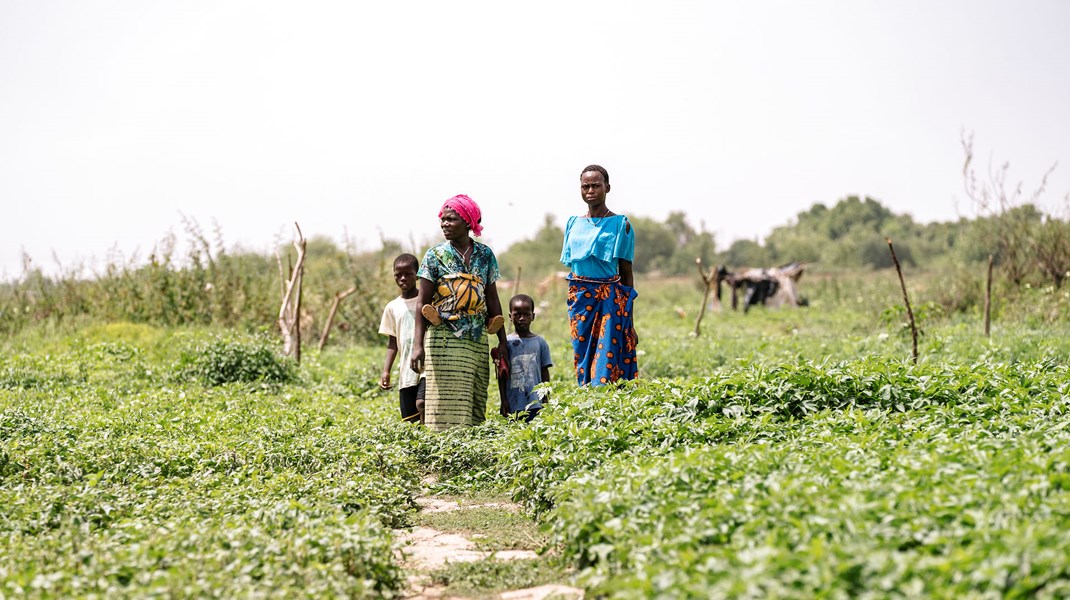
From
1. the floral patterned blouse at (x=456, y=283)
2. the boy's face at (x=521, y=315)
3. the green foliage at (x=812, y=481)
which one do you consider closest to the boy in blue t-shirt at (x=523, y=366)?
the boy's face at (x=521, y=315)

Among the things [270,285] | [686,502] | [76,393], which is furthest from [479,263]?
[270,285]

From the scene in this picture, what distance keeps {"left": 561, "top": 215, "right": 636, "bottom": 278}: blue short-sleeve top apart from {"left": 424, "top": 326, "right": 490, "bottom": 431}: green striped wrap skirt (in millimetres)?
957

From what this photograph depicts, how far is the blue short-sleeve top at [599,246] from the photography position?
748 cm

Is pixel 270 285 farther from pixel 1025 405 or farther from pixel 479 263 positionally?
pixel 1025 405

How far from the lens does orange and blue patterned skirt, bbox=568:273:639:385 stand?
7.60 m

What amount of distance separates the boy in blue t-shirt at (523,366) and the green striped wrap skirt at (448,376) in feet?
1.90

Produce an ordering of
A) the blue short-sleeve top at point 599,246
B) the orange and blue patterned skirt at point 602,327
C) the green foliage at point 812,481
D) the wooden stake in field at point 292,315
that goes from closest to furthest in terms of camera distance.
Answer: the green foliage at point 812,481 < the blue short-sleeve top at point 599,246 < the orange and blue patterned skirt at point 602,327 < the wooden stake in field at point 292,315

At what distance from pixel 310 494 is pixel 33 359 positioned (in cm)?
795

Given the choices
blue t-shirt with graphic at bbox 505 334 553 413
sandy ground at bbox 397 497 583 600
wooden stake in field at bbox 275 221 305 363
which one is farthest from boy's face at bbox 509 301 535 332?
wooden stake in field at bbox 275 221 305 363

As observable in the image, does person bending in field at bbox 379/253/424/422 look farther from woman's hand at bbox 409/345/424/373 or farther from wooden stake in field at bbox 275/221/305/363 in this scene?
wooden stake in field at bbox 275/221/305/363

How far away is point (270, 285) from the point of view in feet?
54.9

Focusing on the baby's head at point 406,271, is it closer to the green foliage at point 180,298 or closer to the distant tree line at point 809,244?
the green foliage at point 180,298

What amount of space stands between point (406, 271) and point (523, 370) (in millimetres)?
1167

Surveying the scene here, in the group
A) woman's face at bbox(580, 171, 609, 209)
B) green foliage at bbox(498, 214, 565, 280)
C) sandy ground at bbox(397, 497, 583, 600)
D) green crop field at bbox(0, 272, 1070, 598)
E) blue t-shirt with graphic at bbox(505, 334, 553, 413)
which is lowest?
sandy ground at bbox(397, 497, 583, 600)
